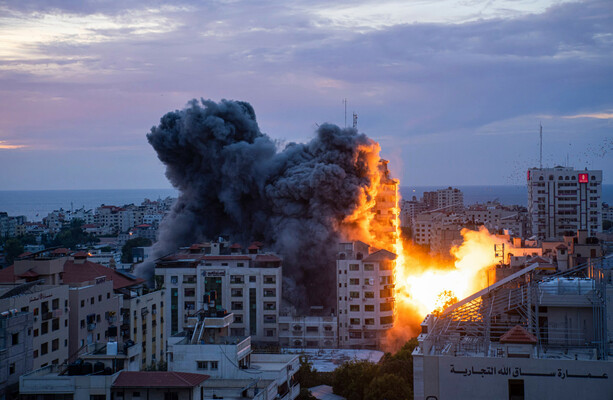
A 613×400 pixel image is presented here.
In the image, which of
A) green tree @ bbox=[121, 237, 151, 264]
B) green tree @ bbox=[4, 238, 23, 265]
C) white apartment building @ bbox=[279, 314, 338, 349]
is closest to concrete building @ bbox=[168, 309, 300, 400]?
white apartment building @ bbox=[279, 314, 338, 349]

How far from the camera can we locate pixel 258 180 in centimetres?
5047

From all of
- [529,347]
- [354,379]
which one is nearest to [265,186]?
[354,379]

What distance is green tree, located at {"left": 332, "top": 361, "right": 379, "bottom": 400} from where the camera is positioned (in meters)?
26.8

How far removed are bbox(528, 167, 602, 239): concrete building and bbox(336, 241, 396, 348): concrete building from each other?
28246mm

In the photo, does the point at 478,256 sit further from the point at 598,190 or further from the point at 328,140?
the point at 598,190

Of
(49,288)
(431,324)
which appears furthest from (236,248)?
(431,324)

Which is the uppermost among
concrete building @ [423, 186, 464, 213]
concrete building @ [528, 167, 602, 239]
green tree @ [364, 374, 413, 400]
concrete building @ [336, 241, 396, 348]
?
concrete building @ [423, 186, 464, 213]

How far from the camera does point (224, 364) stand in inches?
782

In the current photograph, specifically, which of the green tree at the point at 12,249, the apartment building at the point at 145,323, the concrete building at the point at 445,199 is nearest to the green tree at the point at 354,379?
the apartment building at the point at 145,323

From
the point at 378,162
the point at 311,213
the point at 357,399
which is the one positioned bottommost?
the point at 357,399

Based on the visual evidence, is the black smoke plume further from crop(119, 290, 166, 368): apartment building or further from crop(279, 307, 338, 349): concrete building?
crop(119, 290, 166, 368): apartment building

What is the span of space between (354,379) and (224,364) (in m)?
8.54

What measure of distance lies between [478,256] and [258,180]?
14.5m

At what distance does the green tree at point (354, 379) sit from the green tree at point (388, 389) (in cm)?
48
